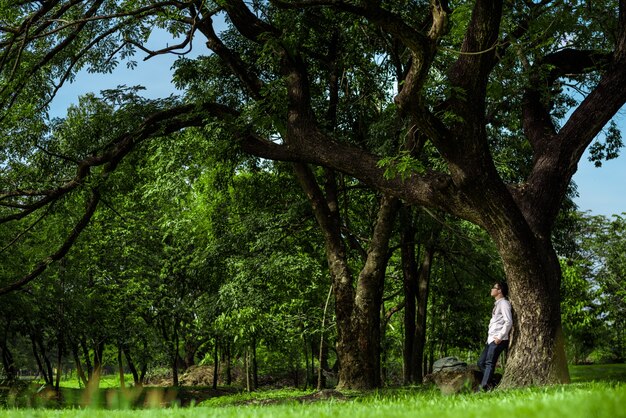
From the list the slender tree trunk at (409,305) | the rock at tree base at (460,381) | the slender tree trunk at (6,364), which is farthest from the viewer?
the slender tree trunk at (409,305)

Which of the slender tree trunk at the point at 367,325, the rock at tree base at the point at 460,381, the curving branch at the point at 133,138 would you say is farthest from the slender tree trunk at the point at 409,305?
the curving branch at the point at 133,138

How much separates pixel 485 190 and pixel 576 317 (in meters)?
27.4

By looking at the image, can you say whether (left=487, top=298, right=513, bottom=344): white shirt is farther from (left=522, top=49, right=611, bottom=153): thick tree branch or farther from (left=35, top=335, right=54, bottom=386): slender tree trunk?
(left=35, top=335, right=54, bottom=386): slender tree trunk

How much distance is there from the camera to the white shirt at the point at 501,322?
1188 centimetres

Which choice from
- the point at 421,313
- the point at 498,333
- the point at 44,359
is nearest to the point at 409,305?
the point at 421,313

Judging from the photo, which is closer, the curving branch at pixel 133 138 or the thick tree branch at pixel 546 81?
the thick tree branch at pixel 546 81

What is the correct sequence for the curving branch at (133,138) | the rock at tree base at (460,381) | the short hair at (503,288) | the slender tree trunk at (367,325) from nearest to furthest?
1. the short hair at (503,288)
2. the rock at tree base at (460,381)
3. the curving branch at (133,138)
4. the slender tree trunk at (367,325)

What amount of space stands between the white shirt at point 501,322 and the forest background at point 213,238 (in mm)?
3051

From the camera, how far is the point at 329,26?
55.4 feet

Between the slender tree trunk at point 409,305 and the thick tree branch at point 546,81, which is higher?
the thick tree branch at point 546,81

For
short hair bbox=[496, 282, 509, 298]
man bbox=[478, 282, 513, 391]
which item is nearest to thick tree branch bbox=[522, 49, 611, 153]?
short hair bbox=[496, 282, 509, 298]

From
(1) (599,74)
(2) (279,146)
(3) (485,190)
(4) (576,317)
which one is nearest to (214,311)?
(2) (279,146)

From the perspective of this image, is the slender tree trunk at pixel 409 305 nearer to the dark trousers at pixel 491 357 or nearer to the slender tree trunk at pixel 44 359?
the dark trousers at pixel 491 357

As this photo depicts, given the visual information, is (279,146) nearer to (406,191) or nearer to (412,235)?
(406,191)
